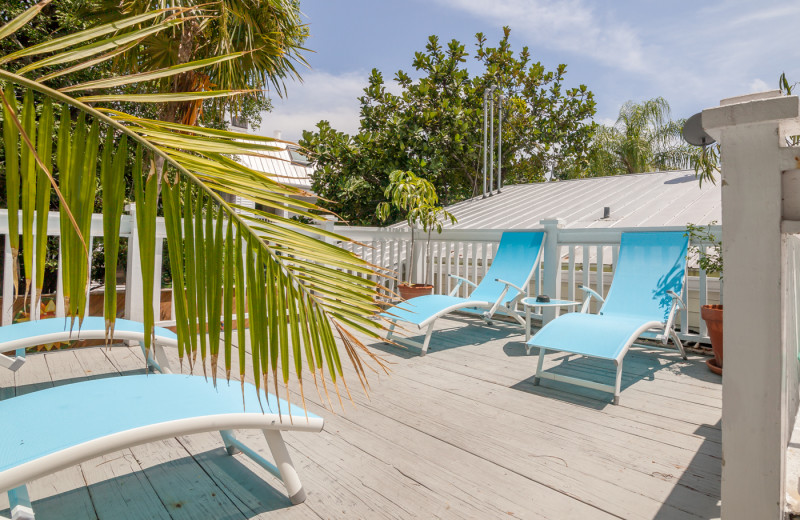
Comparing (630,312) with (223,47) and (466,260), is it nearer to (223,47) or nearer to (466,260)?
(466,260)

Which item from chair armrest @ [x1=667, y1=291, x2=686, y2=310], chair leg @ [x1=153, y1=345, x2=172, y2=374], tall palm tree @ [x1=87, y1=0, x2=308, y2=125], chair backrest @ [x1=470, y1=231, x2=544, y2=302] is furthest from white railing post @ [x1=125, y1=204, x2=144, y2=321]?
chair armrest @ [x1=667, y1=291, x2=686, y2=310]

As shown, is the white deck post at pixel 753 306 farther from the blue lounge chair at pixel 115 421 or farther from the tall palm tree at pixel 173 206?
the blue lounge chair at pixel 115 421

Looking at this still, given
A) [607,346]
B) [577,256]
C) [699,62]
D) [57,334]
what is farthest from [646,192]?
[699,62]

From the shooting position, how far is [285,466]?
1685 millimetres

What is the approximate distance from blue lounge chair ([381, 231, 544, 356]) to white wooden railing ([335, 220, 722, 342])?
20 centimetres

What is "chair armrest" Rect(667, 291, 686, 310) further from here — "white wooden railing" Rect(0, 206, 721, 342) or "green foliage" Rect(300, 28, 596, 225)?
"green foliage" Rect(300, 28, 596, 225)

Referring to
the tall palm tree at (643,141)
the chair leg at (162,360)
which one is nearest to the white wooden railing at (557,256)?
the chair leg at (162,360)

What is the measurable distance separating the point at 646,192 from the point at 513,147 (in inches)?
240

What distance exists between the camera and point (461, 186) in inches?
482

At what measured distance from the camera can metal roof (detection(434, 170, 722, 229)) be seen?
5793mm

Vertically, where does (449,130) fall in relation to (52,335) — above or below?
above

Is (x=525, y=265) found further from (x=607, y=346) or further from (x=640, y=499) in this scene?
(x=640, y=499)

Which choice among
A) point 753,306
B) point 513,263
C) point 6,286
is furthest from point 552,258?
point 6,286

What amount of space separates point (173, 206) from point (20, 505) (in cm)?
115
